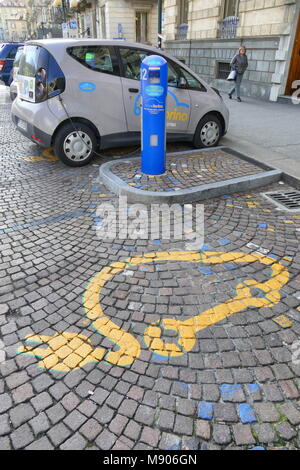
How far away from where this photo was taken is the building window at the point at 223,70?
15476mm

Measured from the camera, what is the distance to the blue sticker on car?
5.61 m

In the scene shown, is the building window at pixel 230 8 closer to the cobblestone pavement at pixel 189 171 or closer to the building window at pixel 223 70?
the building window at pixel 223 70

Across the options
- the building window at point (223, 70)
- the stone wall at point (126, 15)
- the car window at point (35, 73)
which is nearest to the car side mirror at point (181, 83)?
the car window at point (35, 73)

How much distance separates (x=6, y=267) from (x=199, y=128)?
473 cm

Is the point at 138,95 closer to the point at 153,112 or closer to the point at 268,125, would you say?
the point at 153,112

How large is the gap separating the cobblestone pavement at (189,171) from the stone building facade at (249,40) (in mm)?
7667

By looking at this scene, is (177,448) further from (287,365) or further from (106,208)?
(106,208)

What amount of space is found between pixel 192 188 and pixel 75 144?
2.28 meters

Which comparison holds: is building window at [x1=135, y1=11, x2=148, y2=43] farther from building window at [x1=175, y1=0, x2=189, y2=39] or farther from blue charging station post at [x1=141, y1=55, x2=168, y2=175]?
blue charging station post at [x1=141, y1=55, x2=168, y2=175]

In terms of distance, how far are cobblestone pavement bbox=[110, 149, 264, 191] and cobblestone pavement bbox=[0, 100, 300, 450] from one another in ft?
3.02

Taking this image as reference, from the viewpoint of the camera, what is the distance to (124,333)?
103 inches

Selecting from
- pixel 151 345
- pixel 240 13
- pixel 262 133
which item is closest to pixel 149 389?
pixel 151 345

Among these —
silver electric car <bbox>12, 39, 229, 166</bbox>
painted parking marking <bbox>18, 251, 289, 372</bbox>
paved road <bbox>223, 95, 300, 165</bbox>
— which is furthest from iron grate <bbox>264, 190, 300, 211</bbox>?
silver electric car <bbox>12, 39, 229, 166</bbox>

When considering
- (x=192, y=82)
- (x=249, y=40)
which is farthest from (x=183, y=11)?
(x=192, y=82)
